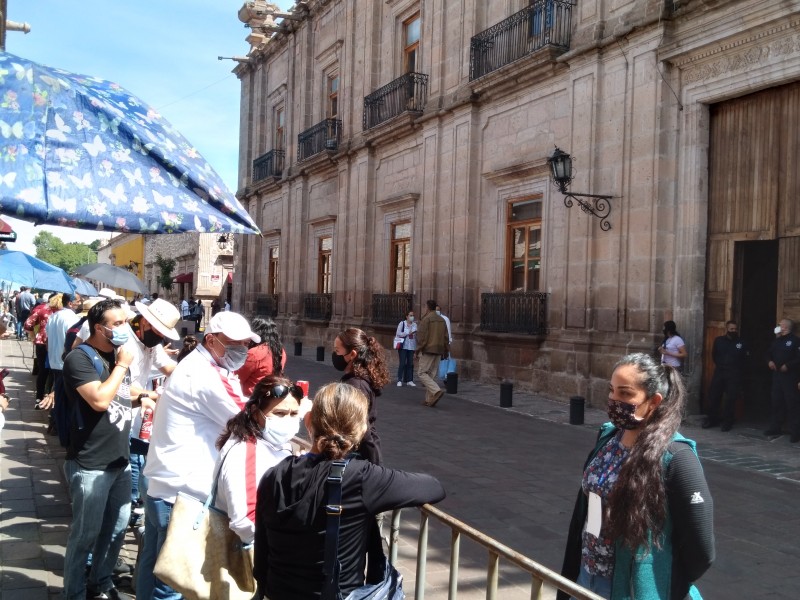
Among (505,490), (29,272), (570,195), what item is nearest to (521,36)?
(570,195)

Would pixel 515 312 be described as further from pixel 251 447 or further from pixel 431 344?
pixel 251 447

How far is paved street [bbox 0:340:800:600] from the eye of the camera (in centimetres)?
489

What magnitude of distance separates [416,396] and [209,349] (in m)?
10.5

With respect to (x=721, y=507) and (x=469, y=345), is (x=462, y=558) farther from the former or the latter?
(x=469, y=345)

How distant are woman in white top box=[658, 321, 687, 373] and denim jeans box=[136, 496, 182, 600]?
874 cm

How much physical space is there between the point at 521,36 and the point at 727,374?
790 cm

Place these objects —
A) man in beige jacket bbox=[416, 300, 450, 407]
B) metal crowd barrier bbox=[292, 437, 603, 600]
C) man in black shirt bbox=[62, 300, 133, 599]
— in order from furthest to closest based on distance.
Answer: man in beige jacket bbox=[416, 300, 450, 407] → man in black shirt bbox=[62, 300, 133, 599] → metal crowd barrier bbox=[292, 437, 603, 600]

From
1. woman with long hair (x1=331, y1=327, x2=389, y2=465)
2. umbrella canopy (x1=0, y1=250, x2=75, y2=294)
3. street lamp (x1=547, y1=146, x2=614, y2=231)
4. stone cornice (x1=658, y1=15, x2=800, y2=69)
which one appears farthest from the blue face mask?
umbrella canopy (x1=0, y1=250, x2=75, y2=294)

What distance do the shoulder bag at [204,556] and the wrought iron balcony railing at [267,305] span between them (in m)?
24.5

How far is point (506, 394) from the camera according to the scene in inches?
490

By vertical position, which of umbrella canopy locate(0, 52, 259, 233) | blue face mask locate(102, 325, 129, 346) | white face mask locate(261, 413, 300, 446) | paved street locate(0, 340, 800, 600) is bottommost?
paved street locate(0, 340, 800, 600)

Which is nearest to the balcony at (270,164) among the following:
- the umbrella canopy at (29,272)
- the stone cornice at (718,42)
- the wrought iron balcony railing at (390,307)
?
the wrought iron balcony railing at (390,307)

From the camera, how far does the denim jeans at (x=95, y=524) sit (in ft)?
13.0

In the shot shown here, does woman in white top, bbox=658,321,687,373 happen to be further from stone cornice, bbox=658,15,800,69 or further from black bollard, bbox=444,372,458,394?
black bollard, bbox=444,372,458,394
